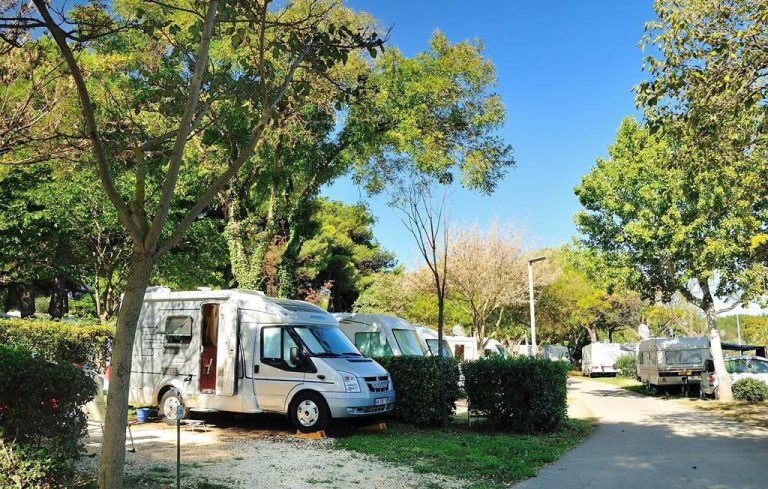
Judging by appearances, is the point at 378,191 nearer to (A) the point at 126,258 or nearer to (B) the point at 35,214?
(A) the point at 126,258

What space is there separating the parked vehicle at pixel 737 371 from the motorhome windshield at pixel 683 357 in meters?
1.79

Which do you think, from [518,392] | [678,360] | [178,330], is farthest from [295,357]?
[678,360]

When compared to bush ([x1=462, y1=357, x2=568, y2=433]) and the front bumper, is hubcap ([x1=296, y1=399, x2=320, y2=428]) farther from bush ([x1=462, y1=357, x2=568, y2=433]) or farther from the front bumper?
bush ([x1=462, y1=357, x2=568, y2=433])

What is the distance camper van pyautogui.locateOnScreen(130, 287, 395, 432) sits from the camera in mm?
11867

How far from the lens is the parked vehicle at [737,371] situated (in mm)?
24453

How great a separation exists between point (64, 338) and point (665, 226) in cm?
1918

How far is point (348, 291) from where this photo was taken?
141 feet

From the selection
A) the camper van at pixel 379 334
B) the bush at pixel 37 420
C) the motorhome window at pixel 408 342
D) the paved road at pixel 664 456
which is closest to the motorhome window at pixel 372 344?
the camper van at pixel 379 334

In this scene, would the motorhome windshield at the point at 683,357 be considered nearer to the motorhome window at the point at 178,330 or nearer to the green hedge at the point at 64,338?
the motorhome window at the point at 178,330

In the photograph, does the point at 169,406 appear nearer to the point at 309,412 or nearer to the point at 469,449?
the point at 309,412

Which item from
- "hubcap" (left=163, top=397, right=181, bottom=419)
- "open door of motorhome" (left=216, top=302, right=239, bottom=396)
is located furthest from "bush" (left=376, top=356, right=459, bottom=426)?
"hubcap" (left=163, top=397, right=181, bottom=419)

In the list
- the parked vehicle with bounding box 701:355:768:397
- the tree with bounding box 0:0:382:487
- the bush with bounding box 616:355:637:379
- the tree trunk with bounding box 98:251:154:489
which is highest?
the tree with bounding box 0:0:382:487

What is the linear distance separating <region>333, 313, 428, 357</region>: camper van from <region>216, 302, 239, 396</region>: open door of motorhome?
6.15 meters

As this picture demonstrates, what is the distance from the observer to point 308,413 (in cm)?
1188
